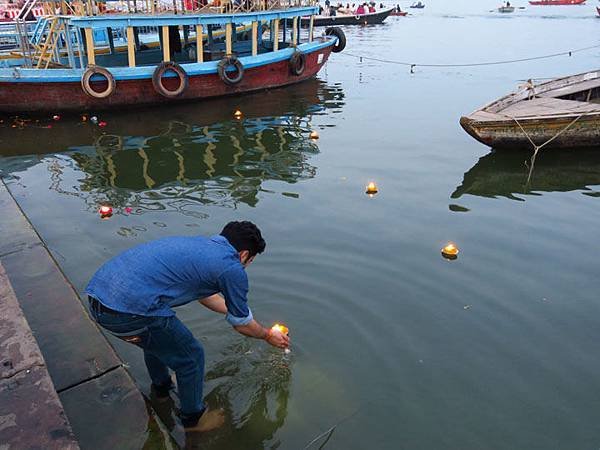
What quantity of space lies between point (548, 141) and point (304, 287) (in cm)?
662

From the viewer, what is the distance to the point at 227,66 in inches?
571

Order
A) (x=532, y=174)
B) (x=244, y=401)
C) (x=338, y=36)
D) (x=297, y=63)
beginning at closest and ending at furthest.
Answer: (x=244, y=401)
(x=532, y=174)
(x=297, y=63)
(x=338, y=36)

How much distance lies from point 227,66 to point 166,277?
1283 centimetres

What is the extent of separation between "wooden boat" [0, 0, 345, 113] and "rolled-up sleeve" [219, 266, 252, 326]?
11.5 meters

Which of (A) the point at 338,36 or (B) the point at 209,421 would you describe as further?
(A) the point at 338,36

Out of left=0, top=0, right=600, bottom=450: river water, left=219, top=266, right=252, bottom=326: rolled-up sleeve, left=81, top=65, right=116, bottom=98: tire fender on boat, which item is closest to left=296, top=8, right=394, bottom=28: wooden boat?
left=0, top=0, right=600, bottom=450: river water

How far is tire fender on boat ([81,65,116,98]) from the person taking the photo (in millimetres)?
12453

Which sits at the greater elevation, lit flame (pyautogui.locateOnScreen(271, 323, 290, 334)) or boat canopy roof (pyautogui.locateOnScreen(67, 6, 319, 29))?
boat canopy roof (pyautogui.locateOnScreen(67, 6, 319, 29))

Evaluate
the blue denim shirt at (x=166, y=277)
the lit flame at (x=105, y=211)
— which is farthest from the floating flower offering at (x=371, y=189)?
the blue denim shirt at (x=166, y=277)

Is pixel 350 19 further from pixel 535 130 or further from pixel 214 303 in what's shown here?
pixel 214 303

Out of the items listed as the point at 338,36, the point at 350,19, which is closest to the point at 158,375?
the point at 338,36

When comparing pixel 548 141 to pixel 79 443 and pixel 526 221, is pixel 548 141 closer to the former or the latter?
pixel 526 221

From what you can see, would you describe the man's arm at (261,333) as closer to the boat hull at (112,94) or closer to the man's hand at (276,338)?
the man's hand at (276,338)

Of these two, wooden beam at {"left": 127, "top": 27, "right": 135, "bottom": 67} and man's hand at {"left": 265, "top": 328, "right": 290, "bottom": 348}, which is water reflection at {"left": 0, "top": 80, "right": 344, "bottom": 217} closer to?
wooden beam at {"left": 127, "top": 27, "right": 135, "bottom": 67}
